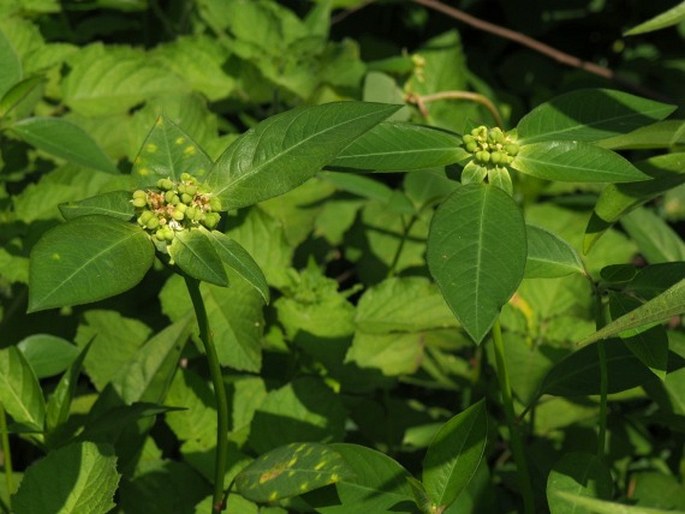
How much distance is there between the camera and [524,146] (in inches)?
49.0

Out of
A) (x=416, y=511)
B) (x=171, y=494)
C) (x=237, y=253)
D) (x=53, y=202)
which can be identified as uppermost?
(x=237, y=253)

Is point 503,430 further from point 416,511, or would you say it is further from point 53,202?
point 53,202

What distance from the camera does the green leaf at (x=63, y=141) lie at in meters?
1.66

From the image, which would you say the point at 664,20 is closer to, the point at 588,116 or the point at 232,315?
the point at 588,116

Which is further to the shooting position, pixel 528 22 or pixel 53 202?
pixel 528 22

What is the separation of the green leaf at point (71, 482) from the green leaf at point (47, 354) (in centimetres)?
33

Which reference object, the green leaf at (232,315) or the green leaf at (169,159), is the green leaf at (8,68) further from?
the green leaf at (169,159)

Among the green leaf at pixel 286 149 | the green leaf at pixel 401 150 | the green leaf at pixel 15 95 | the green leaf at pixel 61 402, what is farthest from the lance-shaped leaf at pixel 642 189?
the green leaf at pixel 15 95

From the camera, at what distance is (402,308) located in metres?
1.90

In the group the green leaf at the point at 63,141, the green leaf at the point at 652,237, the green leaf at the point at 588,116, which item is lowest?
the green leaf at the point at 652,237

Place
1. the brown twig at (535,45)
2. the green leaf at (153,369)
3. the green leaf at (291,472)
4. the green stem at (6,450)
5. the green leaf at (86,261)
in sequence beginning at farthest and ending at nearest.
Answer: the brown twig at (535,45) < the green leaf at (153,369) < the green stem at (6,450) < the green leaf at (291,472) < the green leaf at (86,261)

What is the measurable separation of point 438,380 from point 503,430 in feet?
0.60

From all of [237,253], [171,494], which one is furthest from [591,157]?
[171,494]

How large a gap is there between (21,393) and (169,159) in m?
0.49
